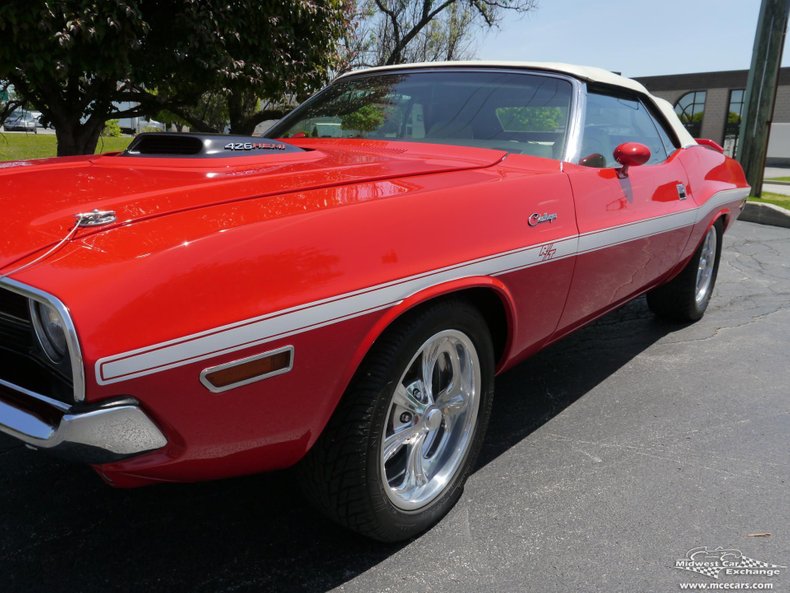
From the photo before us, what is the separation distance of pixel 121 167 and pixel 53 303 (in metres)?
1.10

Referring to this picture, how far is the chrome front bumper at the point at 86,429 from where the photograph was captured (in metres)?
1.38

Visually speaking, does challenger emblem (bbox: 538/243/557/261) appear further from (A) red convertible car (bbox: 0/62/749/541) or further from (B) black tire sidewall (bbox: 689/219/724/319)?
(B) black tire sidewall (bbox: 689/219/724/319)

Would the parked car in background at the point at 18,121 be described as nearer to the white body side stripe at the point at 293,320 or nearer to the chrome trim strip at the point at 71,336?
the white body side stripe at the point at 293,320

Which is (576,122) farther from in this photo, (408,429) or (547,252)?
(408,429)

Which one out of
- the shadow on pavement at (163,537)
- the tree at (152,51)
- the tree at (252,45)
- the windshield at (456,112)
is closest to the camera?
the shadow on pavement at (163,537)

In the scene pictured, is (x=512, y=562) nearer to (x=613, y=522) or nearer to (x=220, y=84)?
(x=613, y=522)

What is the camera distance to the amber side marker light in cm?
148

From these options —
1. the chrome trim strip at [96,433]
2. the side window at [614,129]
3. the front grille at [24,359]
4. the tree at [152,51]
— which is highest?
the tree at [152,51]

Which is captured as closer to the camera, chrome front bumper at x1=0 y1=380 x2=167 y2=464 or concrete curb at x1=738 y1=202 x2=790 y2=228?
chrome front bumper at x1=0 y1=380 x2=167 y2=464

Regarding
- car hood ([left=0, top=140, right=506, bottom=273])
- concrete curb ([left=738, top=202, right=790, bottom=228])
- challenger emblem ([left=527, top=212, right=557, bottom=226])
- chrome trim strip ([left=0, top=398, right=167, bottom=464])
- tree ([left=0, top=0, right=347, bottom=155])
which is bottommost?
concrete curb ([left=738, top=202, right=790, bottom=228])

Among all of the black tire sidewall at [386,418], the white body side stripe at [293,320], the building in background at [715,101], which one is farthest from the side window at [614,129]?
the building in background at [715,101]

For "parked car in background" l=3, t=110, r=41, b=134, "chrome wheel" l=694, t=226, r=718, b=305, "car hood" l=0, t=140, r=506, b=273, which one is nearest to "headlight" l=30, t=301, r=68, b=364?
"car hood" l=0, t=140, r=506, b=273

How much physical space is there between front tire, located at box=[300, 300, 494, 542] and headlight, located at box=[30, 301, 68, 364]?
2.31 feet

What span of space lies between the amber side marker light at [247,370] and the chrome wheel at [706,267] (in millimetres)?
3456
